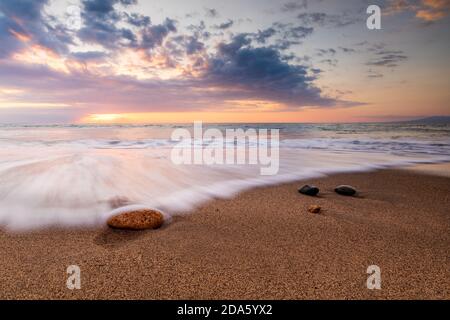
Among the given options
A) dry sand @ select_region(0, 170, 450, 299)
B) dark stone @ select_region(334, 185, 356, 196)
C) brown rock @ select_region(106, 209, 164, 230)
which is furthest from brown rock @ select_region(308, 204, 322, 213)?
brown rock @ select_region(106, 209, 164, 230)

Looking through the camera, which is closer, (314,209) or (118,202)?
(314,209)

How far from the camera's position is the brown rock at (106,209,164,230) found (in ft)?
9.49

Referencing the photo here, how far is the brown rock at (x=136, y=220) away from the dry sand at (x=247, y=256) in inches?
4.6

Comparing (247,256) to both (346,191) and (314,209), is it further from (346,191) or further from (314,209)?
(346,191)

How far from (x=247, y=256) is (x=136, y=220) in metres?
1.29

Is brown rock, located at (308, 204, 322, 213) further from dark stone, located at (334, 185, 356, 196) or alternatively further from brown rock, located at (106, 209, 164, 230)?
brown rock, located at (106, 209, 164, 230)

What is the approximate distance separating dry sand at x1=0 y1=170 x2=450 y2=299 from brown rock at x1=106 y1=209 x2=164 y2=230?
0.12m

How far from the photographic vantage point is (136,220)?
2.93 meters

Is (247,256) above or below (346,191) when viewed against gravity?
below

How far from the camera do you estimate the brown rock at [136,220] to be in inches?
114

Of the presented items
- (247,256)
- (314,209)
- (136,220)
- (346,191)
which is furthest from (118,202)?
(346,191)
